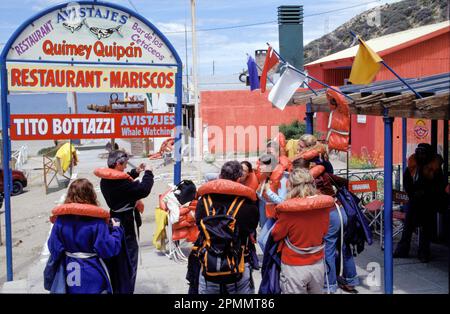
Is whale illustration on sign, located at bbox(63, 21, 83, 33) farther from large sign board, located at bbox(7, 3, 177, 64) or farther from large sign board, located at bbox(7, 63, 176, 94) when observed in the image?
large sign board, located at bbox(7, 63, 176, 94)

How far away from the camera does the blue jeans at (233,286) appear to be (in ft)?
14.6

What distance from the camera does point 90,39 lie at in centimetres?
730

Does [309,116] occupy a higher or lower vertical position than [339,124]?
higher

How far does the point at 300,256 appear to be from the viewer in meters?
4.54

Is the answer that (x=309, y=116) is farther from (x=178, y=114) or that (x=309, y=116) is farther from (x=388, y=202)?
(x=388, y=202)

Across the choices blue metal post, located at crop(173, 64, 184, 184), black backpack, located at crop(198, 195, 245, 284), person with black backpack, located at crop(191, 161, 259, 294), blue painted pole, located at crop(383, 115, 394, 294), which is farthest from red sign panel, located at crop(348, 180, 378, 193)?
black backpack, located at crop(198, 195, 245, 284)

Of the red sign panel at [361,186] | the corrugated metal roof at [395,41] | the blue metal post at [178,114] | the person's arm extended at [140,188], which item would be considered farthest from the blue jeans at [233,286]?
the corrugated metal roof at [395,41]

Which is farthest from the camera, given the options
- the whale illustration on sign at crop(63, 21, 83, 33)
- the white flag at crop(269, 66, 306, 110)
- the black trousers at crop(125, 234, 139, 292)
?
the whale illustration on sign at crop(63, 21, 83, 33)

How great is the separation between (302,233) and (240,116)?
69.5 ft

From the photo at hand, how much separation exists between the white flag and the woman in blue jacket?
3.09 m

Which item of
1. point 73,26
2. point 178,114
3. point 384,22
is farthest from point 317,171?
point 384,22

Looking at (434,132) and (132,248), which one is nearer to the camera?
(132,248)

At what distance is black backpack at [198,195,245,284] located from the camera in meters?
4.36
